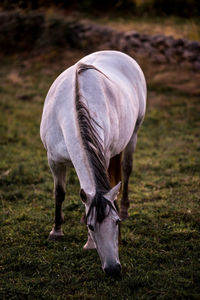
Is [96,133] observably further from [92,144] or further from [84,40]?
[84,40]

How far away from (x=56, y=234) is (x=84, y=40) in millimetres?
10170

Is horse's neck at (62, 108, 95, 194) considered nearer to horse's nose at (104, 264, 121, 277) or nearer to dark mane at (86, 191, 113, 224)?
dark mane at (86, 191, 113, 224)

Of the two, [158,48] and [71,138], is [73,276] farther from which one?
[158,48]

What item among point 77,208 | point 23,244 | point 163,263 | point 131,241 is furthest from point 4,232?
point 163,263

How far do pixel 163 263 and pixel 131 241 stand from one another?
0.48 m

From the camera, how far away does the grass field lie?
9.57ft

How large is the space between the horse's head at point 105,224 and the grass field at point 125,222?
0.43m

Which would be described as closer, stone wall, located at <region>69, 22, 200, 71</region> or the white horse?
the white horse

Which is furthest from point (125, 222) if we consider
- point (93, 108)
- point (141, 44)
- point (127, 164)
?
point (141, 44)

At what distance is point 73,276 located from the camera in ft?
10.0

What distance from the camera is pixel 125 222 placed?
163 inches

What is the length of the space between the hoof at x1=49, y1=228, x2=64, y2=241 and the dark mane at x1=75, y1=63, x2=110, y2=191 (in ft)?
4.38

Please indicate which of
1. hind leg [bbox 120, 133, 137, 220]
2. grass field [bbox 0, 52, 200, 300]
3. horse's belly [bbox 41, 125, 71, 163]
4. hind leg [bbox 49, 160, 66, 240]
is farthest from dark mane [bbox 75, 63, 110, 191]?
hind leg [bbox 120, 133, 137, 220]

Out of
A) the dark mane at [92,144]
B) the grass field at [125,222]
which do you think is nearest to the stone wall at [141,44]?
the grass field at [125,222]
